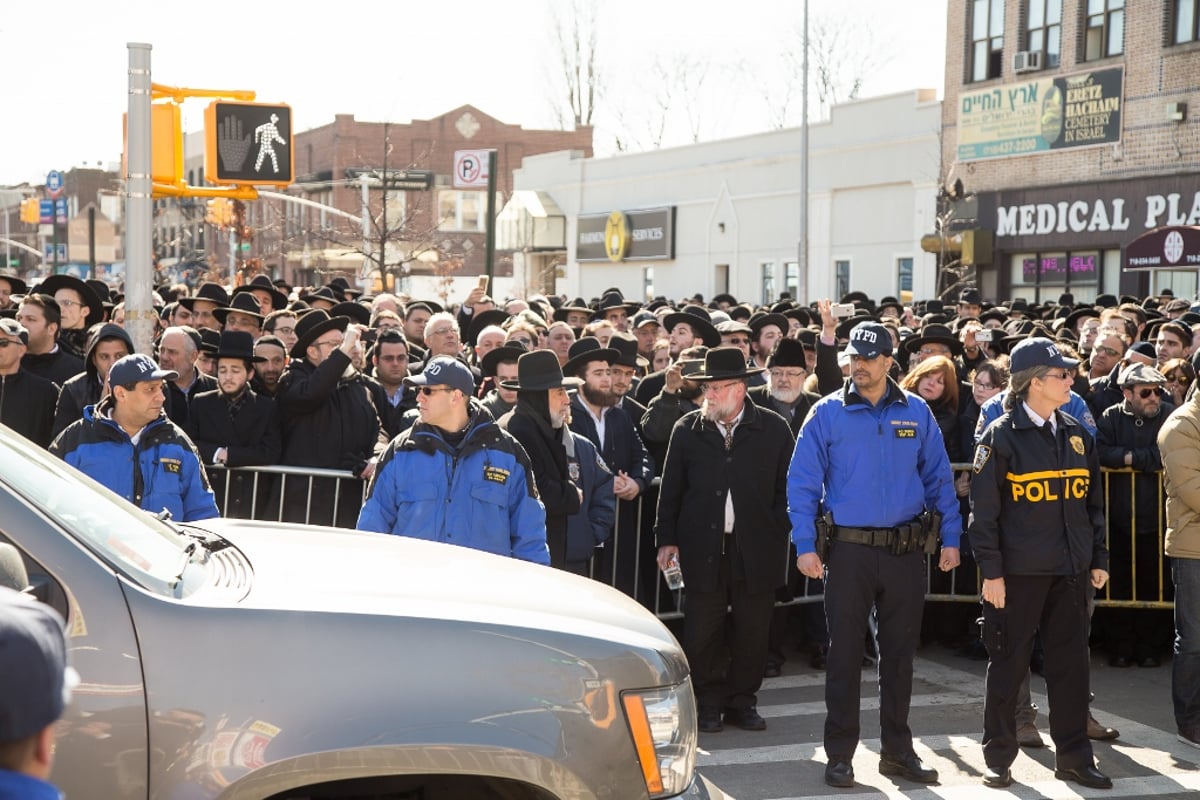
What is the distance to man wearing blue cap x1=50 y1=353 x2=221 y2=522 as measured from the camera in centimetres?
600

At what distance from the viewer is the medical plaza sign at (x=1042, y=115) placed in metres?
30.0

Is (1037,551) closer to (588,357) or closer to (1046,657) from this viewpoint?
(1046,657)

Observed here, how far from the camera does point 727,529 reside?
750 centimetres

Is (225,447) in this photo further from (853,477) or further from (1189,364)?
(1189,364)

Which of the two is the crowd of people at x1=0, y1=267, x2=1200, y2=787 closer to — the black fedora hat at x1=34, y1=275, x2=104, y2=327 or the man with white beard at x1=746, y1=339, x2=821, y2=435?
the man with white beard at x1=746, y1=339, x2=821, y2=435

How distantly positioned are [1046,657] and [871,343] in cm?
172

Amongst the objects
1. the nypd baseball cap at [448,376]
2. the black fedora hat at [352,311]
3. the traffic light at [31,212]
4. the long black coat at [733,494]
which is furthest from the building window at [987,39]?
the traffic light at [31,212]

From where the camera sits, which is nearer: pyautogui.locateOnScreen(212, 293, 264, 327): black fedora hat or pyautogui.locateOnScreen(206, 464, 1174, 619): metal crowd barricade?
pyautogui.locateOnScreen(206, 464, 1174, 619): metal crowd barricade

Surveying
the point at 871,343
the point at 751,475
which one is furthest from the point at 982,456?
the point at 751,475

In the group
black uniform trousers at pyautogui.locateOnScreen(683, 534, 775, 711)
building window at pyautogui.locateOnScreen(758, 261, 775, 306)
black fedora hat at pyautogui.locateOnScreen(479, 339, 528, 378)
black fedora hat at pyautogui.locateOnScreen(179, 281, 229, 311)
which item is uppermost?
building window at pyautogui.locateOnScreen(758, 261, 775, 306)

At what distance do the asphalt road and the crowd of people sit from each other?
0.41ft

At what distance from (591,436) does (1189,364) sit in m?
4.46

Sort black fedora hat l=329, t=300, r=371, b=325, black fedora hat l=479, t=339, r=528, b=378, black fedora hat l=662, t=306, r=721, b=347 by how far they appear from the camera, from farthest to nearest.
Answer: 1. black fedora hat l=329, t=300, r=371, b=325
2. black fedora hat l=662, t=306, r=721, b=347
3. black fedora hat l=479, t=339, r=528, b=378

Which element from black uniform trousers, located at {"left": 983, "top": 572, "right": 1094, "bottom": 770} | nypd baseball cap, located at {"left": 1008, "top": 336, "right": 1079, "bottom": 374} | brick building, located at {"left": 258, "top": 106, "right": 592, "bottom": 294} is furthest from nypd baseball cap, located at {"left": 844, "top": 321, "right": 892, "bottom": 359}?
brick building, located at {"left": 258, "top": 106, "right": 592, "bottom": 294}
